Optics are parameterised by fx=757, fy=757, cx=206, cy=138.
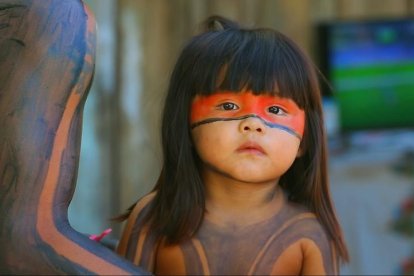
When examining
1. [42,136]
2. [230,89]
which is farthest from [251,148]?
[42,136]

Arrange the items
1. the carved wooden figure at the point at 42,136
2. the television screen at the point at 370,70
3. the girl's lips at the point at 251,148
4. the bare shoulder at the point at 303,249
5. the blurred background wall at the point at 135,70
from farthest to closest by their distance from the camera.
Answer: the television screen at the point at 370,70
the blurred background wall at the point at 135,70
the bare shoulder at the point at 303,249
the girl's lips at the point at 251,148
the carved wooden figure at the point at 42,136

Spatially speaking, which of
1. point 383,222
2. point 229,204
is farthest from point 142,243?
point 383,222

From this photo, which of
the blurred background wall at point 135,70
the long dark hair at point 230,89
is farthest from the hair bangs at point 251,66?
the blurred background wall at point 135,70

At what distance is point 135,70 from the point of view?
11.5ft

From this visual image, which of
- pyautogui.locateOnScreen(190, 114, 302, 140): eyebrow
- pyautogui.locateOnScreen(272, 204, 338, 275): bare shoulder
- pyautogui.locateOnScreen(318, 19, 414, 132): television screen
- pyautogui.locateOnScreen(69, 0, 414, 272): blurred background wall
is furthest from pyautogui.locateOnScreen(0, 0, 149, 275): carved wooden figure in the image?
pyautogui.locateOnScreen(318, 19, 414, 132): television screen

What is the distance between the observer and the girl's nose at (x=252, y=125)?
128 centimetres

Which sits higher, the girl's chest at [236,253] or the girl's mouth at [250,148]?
the girl's mouth at [250,148]

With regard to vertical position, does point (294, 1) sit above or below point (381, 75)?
above

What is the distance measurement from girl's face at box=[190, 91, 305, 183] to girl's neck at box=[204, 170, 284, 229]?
48 millimetres

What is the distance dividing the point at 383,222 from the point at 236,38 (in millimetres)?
2392

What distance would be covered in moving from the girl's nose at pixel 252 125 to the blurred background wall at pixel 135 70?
73.1 inches

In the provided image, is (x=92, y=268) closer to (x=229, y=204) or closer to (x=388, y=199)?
(x=229, y=204)

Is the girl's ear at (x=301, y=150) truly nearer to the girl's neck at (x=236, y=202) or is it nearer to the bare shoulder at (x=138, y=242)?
the girl's neck at (x=236, y=202)

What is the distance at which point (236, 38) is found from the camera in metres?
1.35
